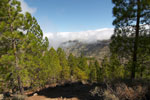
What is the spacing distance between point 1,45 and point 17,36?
5.53 feet

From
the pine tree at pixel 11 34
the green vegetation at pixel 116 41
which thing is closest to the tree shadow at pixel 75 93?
the green vegetation at pixel 116 41

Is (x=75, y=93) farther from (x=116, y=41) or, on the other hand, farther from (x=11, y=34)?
(x=11, y=34)

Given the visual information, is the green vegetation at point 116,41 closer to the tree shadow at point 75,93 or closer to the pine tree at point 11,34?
the pine tree at point 11,34

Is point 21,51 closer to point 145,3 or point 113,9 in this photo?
point 113,9

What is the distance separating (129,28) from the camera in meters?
7.80

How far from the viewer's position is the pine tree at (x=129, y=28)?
23.7ft

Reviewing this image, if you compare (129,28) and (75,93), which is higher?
(129,28)

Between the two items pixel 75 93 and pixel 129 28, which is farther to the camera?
pixel 75 93

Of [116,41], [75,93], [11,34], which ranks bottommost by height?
[75,93]

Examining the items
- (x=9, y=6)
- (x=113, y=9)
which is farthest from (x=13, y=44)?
(x=113, y=9)

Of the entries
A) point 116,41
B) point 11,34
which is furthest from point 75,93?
point 11,34

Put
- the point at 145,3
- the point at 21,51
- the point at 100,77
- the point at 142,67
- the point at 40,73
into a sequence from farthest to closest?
the point at 100,77 → the point at 40,73 → the point at 21,51 → the point at 142,67 → the point at 145,3

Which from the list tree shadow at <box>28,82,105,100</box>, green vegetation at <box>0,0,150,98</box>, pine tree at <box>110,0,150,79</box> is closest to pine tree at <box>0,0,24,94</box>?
green vegetation at <box>0,0,150,98</box>

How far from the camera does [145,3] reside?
21.8ft
